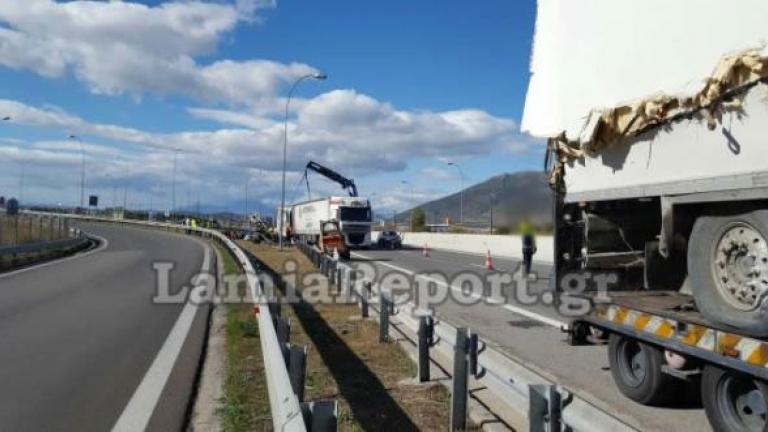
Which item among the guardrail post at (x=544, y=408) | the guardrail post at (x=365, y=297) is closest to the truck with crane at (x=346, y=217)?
the guardrail post at (x=365, y=297)

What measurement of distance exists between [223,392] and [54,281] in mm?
13846

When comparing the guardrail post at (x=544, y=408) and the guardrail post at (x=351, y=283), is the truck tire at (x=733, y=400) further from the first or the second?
the guardrail post at (x=351, y=283)

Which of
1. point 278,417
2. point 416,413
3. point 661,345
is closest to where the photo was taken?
point 278,417

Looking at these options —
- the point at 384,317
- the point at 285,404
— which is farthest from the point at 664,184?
the point at 384,317

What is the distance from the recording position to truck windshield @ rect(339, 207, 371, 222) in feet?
154

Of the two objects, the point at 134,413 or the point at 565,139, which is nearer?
the point at 134,413

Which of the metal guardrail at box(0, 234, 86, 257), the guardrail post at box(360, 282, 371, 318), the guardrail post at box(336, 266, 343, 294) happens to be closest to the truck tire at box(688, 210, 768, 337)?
the guardrail post at box(360, 282, 371, 318)

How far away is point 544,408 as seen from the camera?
412 cm

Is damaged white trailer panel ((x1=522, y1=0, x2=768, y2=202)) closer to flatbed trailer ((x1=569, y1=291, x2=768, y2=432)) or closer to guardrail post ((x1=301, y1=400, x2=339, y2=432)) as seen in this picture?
flatbed trailer ((x1=569, y1=291, x2=768, y2=432))

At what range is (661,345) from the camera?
609 centimetres

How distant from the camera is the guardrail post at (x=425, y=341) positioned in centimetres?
750

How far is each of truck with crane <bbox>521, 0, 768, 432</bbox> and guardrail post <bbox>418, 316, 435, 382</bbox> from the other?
153cm

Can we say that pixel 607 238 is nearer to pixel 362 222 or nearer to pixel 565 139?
pixel 565 139

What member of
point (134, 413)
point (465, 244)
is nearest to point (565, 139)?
point (134, 413)
